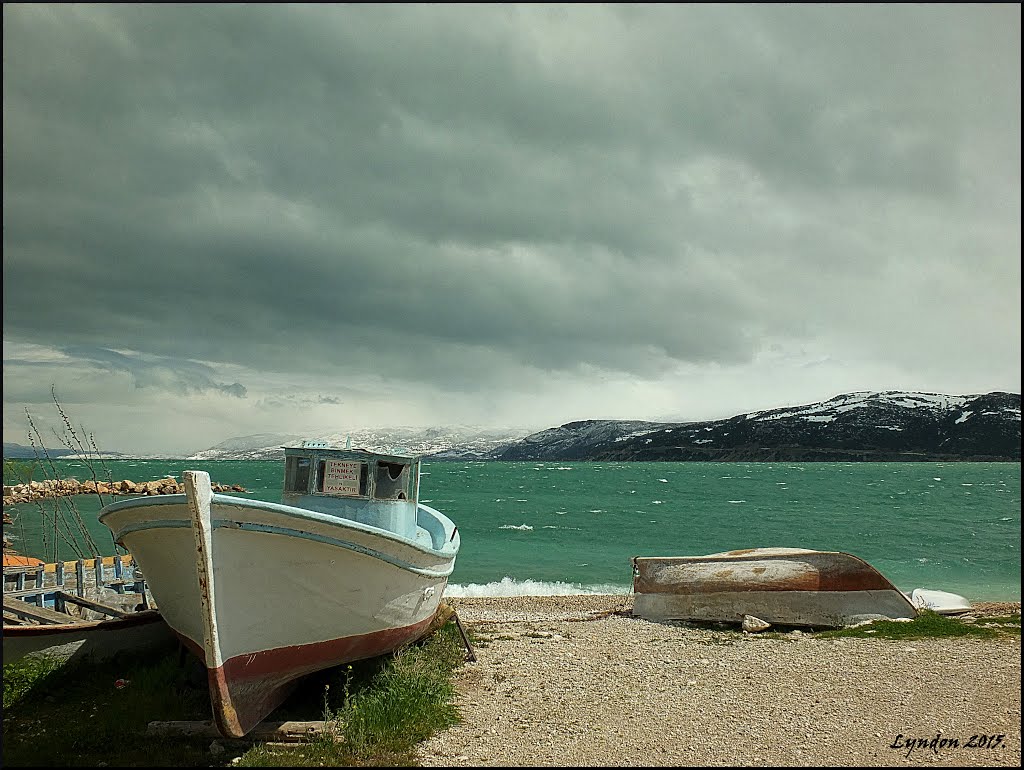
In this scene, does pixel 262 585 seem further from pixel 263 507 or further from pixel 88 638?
pixel 88 638

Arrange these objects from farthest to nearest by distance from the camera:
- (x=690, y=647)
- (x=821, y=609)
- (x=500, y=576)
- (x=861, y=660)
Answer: (x=500, y=576)
(x=821, y=609)
(x=690, y=647)
(x=861, y=660)

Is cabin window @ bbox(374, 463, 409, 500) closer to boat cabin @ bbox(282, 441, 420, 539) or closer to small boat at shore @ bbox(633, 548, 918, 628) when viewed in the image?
boat cabin @ bbox(282, 441, 420, 539)

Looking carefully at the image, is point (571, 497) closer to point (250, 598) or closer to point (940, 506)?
point (940, 506)

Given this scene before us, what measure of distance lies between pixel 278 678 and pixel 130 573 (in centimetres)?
1033

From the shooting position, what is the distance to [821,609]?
14.0 meters

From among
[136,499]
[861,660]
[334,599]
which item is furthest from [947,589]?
[136,499]

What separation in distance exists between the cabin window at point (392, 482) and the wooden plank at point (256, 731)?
3072 millimetres

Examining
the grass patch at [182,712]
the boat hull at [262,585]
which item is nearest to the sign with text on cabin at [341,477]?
the boat hull at [262,585]

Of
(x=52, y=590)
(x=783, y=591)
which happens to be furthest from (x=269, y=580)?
(x=783, y=591)

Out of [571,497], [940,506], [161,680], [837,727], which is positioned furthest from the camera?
[571,497]

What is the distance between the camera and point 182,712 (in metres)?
8.35

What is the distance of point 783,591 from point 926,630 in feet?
8.81

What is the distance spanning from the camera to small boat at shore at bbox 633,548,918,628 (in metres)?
14.0

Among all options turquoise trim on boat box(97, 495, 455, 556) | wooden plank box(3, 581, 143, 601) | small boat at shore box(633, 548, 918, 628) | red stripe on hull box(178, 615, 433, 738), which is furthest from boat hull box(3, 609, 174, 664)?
small boat at shore box(633, 548, 918, 628)
